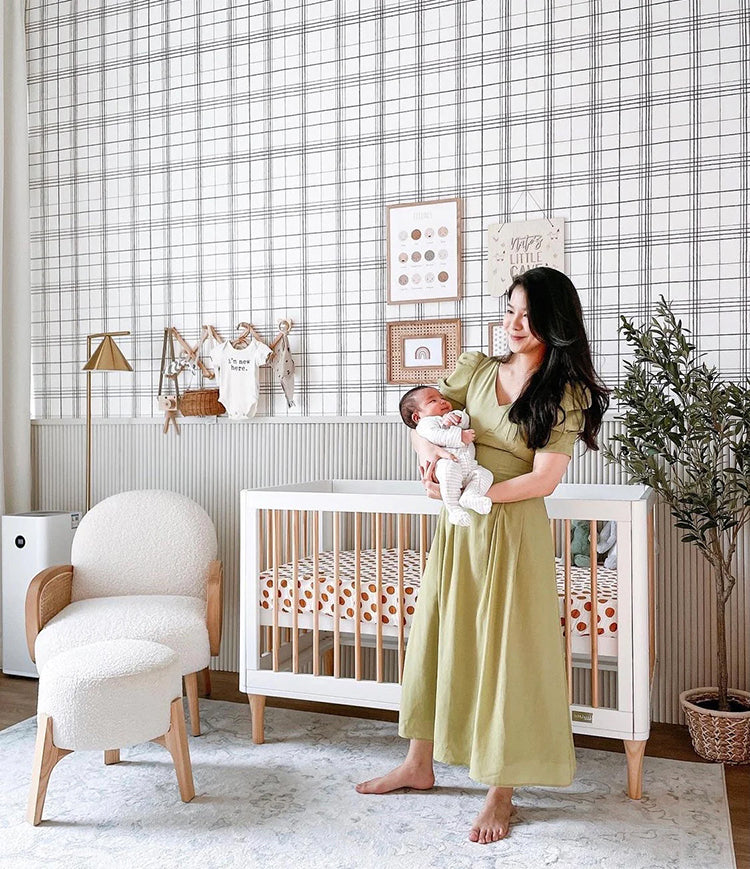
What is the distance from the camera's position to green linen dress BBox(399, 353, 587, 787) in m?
1.94

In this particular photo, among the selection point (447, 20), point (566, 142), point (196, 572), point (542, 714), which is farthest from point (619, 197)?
point (196, 572)

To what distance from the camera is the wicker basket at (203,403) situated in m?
3.25

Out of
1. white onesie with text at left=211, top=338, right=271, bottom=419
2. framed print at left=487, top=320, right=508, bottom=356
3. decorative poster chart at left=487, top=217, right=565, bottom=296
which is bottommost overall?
white onesie with text at left=211, top=338, right=271, bottom=419

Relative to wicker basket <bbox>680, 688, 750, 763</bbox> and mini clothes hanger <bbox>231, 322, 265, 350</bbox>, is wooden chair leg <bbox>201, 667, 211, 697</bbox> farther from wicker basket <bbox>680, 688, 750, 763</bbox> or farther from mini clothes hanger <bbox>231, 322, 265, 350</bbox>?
wicker basket <bbox>680, 688, 750, 763</bbox>

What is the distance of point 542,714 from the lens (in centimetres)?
195

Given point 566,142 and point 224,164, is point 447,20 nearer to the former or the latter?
point 566,142

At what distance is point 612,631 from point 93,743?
1311 mm

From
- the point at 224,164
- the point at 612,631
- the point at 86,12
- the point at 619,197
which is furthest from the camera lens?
the point at 86,12

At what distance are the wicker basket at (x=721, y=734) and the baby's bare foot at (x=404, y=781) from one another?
0.82 metres

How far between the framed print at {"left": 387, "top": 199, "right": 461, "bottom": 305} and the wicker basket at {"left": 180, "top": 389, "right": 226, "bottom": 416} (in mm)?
791

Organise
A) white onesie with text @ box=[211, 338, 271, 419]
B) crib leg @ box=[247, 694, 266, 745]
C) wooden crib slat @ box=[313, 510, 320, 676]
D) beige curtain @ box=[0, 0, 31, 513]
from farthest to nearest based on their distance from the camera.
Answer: beige curtain @ box=[0, 0, 31, 513]
white onesie with text @ box=[211, 338, 271, 419]
crib leg @ box=[247, 694, 266, 745]
wooden crib slat @ box=[313, 510, 320, 676]

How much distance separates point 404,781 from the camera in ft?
7.11

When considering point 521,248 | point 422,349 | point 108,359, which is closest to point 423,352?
point 422,349

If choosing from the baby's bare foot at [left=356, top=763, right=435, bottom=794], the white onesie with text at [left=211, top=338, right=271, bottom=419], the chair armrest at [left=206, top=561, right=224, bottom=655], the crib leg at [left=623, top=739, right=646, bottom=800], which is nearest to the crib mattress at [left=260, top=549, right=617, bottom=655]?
the chair armrest at [left=206, top=561, right=224, bottom=655]
